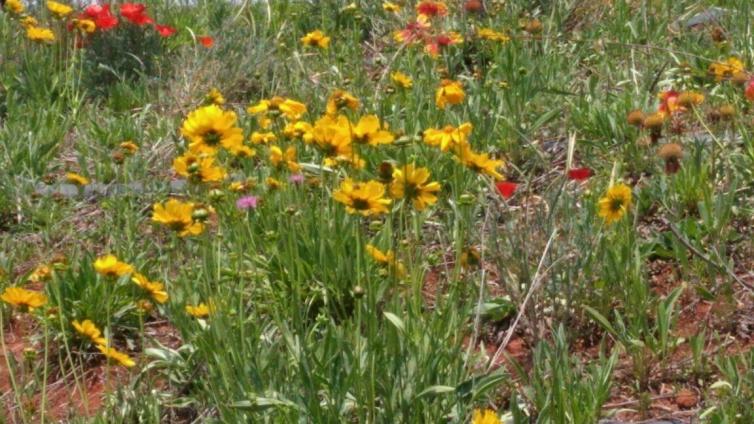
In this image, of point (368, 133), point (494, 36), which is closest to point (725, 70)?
point (494, 36)

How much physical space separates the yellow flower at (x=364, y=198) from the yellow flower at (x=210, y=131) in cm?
31

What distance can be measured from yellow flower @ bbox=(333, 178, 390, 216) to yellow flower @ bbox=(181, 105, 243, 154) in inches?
12.0

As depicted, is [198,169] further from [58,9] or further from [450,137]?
[58,9]

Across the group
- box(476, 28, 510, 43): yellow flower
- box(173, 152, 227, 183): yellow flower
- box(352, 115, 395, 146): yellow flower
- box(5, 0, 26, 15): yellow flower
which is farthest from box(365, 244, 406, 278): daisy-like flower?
box(5, 0, 26, 15): yellow flower

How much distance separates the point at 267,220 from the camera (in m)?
3.56

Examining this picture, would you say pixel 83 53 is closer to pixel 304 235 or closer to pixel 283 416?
pixel 304 235

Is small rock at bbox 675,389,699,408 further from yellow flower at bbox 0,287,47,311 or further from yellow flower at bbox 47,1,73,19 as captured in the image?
yellow flower at bbox 47,1,73,19

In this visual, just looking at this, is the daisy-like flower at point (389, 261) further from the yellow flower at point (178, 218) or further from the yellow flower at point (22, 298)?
the yellow flower at point (22, 298)

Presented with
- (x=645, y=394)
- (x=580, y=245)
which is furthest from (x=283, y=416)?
(x=580, y=245)

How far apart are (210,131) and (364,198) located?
0.39 meters

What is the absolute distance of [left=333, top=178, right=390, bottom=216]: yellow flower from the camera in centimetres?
243

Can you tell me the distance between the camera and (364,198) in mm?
2432

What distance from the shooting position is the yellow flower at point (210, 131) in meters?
2.62

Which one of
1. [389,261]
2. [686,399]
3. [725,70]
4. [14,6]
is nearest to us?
[389,261]
